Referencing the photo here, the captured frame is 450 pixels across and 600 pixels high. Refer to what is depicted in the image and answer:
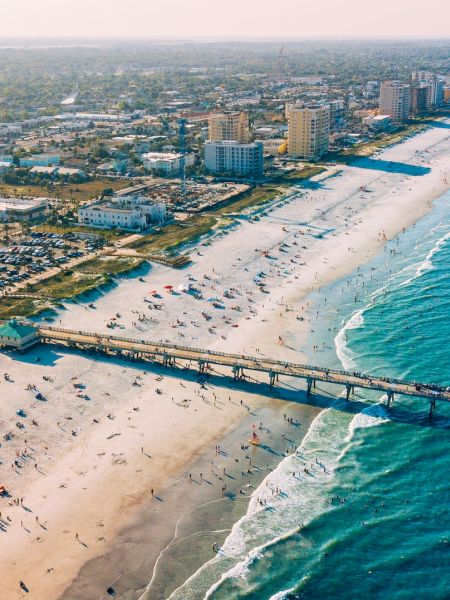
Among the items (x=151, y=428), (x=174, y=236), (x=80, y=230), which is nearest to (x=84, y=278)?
(x=174, y=236)

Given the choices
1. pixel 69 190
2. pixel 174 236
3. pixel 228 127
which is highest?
pixel 228 127

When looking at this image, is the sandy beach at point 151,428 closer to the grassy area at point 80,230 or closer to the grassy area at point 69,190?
the grassy area at point 80,230

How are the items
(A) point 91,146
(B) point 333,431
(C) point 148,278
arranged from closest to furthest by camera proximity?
(B) point 333,431 → (C) point 148,278 → (A) point 91,146

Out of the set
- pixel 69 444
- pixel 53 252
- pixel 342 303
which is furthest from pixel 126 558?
pixel 53 252

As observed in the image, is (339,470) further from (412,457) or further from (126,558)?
(126,558)

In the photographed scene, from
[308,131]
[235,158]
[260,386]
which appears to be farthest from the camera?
[308,131]

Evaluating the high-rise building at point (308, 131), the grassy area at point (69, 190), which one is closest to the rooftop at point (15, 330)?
the grassy area at point (69, 190)

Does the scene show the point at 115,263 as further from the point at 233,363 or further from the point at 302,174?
the point at 302,174
